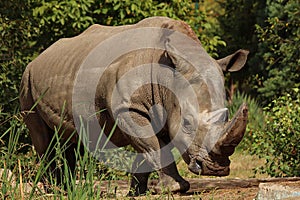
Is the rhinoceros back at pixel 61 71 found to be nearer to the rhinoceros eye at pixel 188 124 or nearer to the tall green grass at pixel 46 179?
the rhinoceros eye at pixel 188 124

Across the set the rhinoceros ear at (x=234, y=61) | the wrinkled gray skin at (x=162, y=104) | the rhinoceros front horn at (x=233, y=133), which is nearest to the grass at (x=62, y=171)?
the wrinkled gray skin at (x=162, y=104)

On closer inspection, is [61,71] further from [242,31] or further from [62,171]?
[242,31]

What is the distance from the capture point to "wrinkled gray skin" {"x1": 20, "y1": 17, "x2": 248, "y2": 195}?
6.09 m

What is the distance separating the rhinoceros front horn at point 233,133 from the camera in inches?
225

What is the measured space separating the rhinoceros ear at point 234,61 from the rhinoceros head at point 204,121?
211 millimetres

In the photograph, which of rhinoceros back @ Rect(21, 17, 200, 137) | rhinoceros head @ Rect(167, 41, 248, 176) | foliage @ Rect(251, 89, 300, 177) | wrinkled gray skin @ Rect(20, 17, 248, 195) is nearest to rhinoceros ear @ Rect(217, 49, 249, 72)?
wrinkled gray skin @ Rect(20, 17, 248, 195)

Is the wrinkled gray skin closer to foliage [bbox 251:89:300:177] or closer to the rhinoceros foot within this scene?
the rhinoceros foot

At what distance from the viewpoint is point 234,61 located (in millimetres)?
7027

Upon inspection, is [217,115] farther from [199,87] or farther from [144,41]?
[144,41]

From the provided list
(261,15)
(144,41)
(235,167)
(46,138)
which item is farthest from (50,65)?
(261,15)

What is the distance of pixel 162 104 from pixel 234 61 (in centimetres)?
76

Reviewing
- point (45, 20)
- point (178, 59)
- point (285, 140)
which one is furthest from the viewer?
point (45, 20)

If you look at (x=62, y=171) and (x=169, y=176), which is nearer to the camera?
(x=169, y=176)

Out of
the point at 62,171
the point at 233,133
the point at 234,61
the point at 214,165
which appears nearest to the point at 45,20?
the point at 62,171
